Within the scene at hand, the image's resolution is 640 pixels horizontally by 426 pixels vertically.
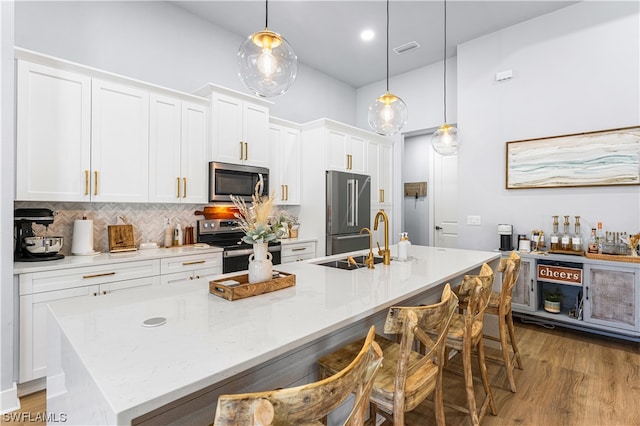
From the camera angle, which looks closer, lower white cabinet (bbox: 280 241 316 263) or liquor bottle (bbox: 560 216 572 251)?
liquor bottle (bbox: 560 216 572 251)

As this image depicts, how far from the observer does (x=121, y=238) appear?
2957mm

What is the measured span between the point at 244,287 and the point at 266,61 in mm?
1313

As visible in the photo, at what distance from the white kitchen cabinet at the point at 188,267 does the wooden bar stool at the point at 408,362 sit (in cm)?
188

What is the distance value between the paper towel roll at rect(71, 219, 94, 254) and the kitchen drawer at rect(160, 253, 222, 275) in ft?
2.11

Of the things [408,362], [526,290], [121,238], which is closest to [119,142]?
[121,238]

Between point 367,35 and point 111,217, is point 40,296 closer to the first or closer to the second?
point 111,217

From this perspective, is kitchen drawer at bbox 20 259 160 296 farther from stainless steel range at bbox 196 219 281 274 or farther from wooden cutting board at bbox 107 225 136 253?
stainless steel range at bbox 196 219 281 274

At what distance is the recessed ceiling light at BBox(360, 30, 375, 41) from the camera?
13.5 feet

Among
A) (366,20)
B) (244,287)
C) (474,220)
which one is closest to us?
(244,287)

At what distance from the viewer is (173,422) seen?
1064 millimetres

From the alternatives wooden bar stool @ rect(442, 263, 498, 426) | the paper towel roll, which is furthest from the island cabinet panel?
the paper towel roll

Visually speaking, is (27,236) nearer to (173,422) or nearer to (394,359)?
(173,422)

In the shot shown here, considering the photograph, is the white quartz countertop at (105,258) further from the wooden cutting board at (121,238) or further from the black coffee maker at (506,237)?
the black coffee maker at (506,237)

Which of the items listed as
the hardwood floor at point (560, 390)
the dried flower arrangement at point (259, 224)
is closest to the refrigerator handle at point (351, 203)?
the hardwood floor at point (560, 390)
